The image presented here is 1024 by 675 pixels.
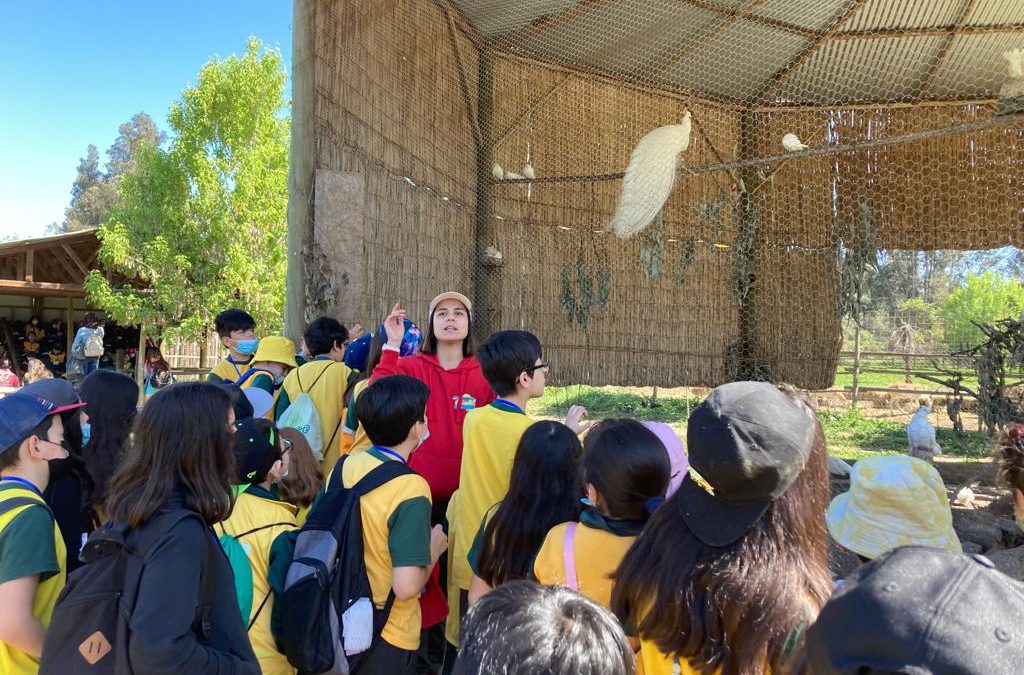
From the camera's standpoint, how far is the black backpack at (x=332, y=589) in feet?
5.40

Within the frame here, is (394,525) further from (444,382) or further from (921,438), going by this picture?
(921,438)

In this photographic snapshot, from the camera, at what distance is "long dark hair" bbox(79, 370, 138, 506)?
2055mm

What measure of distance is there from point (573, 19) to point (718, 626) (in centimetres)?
506

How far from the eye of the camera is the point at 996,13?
16.4ft

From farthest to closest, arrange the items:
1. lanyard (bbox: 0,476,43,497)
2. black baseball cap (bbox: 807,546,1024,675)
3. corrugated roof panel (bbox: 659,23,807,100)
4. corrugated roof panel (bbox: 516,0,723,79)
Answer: corrugated roof panel (bbox: 659,23,807,100) → corrugated roof panel (bbox: 516,0,723,79) → lanyard (bbox: 0,476,43,497) → black baseball cap (bbox: 807,546,1024,675)

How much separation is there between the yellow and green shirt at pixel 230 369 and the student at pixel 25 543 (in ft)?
6.14

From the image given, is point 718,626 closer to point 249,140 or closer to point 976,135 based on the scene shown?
point 976,135

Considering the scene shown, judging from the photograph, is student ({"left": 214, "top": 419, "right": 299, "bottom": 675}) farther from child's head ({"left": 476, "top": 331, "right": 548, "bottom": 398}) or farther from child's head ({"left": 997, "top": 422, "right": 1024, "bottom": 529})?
child's head ({"left": 997, "top": 422, "right": 1024, "bottom": 529})

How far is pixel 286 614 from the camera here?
1647mm

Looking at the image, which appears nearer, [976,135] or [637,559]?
[637,559]

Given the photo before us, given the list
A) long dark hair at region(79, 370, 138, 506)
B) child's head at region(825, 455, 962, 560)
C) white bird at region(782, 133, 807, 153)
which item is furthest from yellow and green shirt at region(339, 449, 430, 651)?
white bird at region(782, 133, 807, 153)

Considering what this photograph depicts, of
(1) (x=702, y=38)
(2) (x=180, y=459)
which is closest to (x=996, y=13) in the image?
(1) (x=702, y=38)

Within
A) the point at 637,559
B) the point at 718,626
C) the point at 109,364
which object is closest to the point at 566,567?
the point at 637,559

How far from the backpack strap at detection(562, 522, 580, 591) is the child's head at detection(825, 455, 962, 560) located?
0.64m
